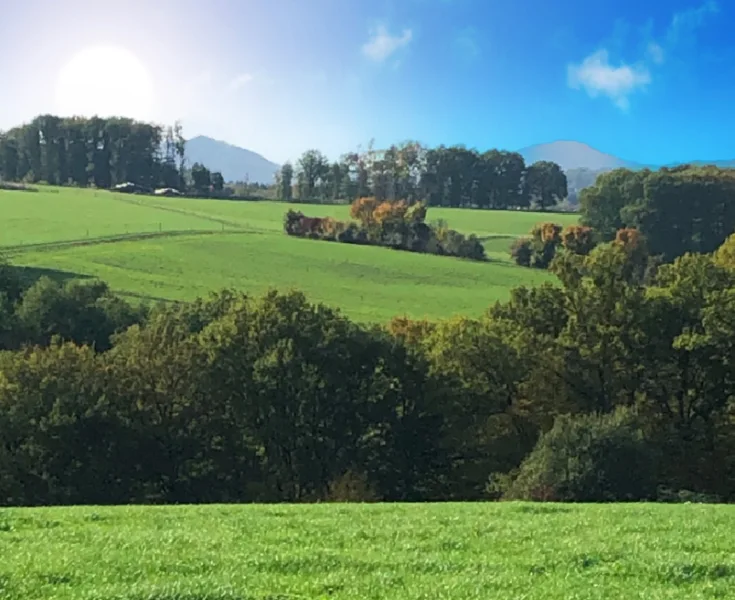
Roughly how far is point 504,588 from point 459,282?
73.1m

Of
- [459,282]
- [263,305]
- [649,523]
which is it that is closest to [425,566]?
[649,523]

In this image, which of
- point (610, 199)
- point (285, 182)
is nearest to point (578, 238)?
point (610, 199)

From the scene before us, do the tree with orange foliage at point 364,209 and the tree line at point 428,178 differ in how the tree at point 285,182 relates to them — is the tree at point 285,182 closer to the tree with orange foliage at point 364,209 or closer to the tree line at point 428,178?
the tree line at point 428,178

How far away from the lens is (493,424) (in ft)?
125

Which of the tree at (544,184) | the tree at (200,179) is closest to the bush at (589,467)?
the tree at (200,179)

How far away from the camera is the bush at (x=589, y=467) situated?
2911 cm

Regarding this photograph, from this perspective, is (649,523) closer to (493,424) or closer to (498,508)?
(498,508)

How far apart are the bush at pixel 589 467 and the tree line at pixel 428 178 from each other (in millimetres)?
120496

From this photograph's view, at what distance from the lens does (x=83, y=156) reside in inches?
6220

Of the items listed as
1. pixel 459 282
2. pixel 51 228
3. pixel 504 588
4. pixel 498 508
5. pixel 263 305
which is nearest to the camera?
pixel 504 588

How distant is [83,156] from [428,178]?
6599 centimetres

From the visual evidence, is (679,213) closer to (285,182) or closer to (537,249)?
(537,249)

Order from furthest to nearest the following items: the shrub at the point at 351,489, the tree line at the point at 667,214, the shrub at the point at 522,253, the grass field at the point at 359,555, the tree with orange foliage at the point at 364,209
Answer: the tree line at the point at 667,214, the tree with orange foliage at the point at 364,209, the shrub at the point at 522,253, the shrub at the point at 351,489, the grass field at the point at 359,555

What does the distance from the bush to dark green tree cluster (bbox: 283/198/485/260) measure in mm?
68914
